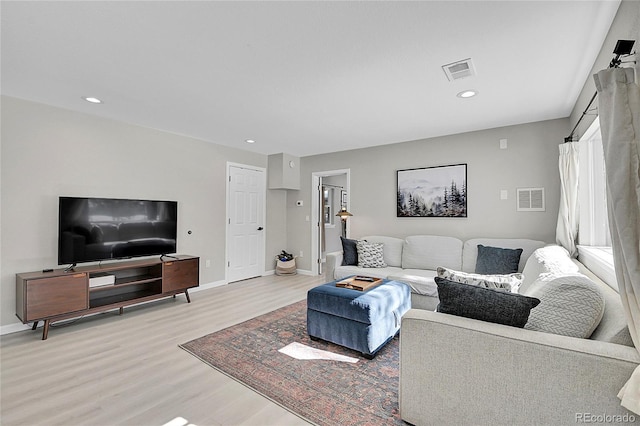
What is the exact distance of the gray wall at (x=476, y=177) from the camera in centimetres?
367

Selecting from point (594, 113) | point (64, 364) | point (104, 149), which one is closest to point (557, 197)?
point (594, 113)

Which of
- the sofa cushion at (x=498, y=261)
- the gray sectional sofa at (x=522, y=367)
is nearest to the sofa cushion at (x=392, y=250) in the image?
the sofa cushion at (x=498, y=261)

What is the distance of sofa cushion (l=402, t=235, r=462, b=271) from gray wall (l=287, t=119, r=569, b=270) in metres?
0.34

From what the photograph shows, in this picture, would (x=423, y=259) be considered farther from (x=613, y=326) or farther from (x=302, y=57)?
(x=302, y=57)

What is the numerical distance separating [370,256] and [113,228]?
332cm

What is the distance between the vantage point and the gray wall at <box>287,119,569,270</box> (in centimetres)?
367

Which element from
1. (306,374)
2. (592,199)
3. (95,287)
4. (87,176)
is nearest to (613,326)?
(306,374)

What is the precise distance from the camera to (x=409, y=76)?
97.8 inches

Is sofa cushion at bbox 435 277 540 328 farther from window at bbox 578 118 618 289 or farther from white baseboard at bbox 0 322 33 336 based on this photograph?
white baseboard at bbox 0 322 33 336

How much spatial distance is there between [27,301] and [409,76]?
4044 millimetres

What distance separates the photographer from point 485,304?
4.95 feet

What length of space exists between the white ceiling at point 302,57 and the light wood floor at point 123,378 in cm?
240

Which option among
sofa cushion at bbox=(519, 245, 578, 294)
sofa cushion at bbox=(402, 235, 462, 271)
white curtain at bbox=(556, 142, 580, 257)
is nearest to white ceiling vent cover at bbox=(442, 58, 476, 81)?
white curtain at bbox=(556, 142, 580, 257)

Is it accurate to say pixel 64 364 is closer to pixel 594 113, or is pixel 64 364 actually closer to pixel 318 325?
pixel 318 325
